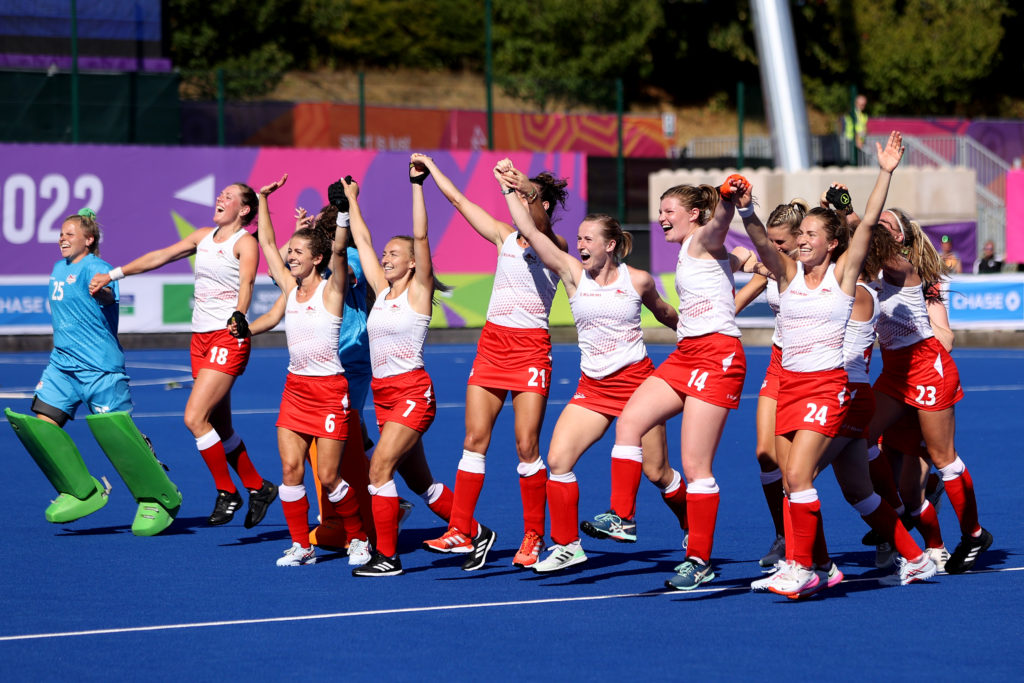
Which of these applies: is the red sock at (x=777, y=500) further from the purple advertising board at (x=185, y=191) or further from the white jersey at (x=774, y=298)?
the purple advertising board at (x=185, y=191)

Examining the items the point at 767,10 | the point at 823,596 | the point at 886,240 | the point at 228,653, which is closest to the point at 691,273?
the point at 886,240

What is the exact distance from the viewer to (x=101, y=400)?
9.11 m

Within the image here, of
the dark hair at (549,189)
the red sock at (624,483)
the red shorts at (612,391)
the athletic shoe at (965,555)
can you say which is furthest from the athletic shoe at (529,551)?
the athletic shoe at (965,555)

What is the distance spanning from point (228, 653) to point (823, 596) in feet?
9.62

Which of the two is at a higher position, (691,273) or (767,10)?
(767,10)

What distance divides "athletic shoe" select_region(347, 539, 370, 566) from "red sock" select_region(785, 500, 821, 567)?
7.79 feet

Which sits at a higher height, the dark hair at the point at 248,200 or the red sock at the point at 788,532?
the dark hair at the point at 248,200

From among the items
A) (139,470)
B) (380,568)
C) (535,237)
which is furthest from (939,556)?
(139,470)

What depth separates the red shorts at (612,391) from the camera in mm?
7586

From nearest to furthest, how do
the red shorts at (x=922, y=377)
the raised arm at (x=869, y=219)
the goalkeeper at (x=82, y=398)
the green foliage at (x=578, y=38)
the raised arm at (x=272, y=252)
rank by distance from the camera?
the raised arm at (x=869, y=219)
the red shorts at (x=922, y=377)
the raised arm at (x=272, y=252)
the goalkeeper at (x=82, y=398)
the green foliage at (x=578, y=38)

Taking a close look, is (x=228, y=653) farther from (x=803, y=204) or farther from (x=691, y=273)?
(x=803, y=204)

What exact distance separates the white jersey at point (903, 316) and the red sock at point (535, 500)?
1934 mm

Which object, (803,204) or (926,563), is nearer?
(926,563)

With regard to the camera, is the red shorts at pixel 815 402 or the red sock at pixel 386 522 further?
the red sock at pixel 386 522
